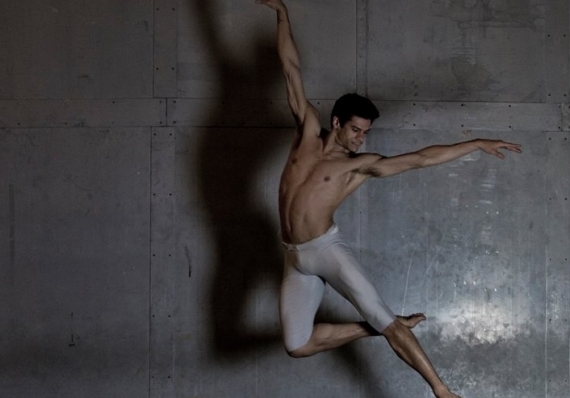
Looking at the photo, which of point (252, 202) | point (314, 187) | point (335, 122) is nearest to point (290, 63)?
point (335, 122)

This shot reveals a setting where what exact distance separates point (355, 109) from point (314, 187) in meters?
0.46

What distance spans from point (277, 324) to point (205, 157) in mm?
1206

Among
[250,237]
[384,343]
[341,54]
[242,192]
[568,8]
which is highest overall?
[568,8]

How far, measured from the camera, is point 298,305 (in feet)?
12.1

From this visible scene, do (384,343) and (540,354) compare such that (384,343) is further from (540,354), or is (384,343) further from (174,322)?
(174,322)

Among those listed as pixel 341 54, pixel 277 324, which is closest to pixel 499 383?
pixel 277 324

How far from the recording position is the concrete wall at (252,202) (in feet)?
15.1

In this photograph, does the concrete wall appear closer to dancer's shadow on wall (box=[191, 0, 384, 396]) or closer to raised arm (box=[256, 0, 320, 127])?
dancer's shadow on wall (box=[191, 0, 384, 396])

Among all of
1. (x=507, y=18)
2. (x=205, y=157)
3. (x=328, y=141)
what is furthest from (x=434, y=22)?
(x=205, y=157)

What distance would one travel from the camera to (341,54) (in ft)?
15.4

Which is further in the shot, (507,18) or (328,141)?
(507,18)

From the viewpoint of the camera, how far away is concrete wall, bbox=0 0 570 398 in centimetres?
462

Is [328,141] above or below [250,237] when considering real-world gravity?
above

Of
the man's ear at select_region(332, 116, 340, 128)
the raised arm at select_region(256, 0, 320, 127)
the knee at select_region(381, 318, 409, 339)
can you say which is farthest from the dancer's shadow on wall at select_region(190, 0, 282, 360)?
the knee at select_region(381, 318, 409, 339)
